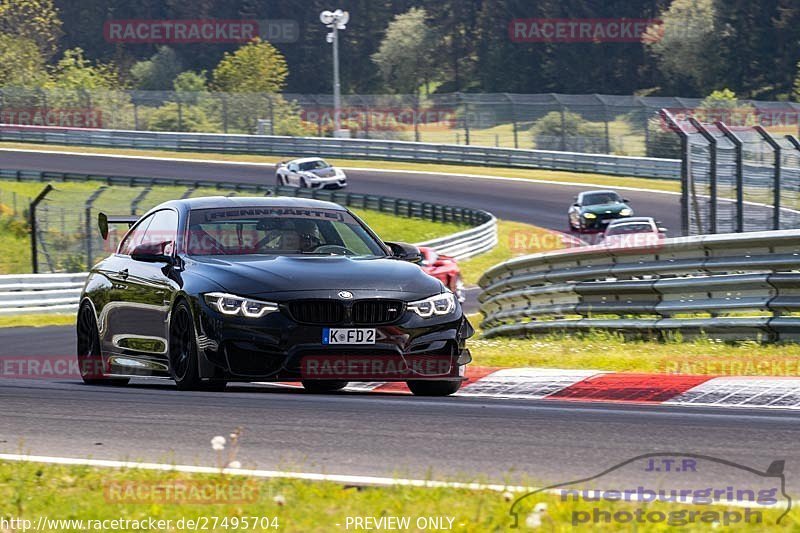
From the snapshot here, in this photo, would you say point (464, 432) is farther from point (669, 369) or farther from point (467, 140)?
point (467, 140)

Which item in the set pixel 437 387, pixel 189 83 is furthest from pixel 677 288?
pixel 189 83

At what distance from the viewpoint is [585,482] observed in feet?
18.5

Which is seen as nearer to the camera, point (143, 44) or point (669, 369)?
point (669, 369)

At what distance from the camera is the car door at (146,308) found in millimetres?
9859

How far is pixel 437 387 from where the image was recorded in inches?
387

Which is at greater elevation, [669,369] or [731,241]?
[731,241]

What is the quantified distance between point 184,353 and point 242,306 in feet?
2.44

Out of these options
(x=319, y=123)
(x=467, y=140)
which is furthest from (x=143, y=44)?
(x=467, y=140)

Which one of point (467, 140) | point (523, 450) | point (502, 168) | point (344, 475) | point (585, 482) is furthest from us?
point (467, 140)

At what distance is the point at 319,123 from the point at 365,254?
60.6m

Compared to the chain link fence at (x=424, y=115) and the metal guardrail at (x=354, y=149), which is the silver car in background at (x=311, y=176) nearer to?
the metal guardrail at (x=354, y=149)

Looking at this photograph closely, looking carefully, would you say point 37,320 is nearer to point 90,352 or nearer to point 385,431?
point 90,352

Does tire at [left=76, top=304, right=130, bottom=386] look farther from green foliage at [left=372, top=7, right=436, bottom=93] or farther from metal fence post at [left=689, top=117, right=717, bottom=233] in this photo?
green foliage at [left=372, top=7, right=436, bottom=93]

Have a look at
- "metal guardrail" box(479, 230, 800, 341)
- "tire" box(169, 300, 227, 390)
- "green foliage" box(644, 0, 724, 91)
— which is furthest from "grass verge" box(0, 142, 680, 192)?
"tire" box(169, 300, 227, 390)
